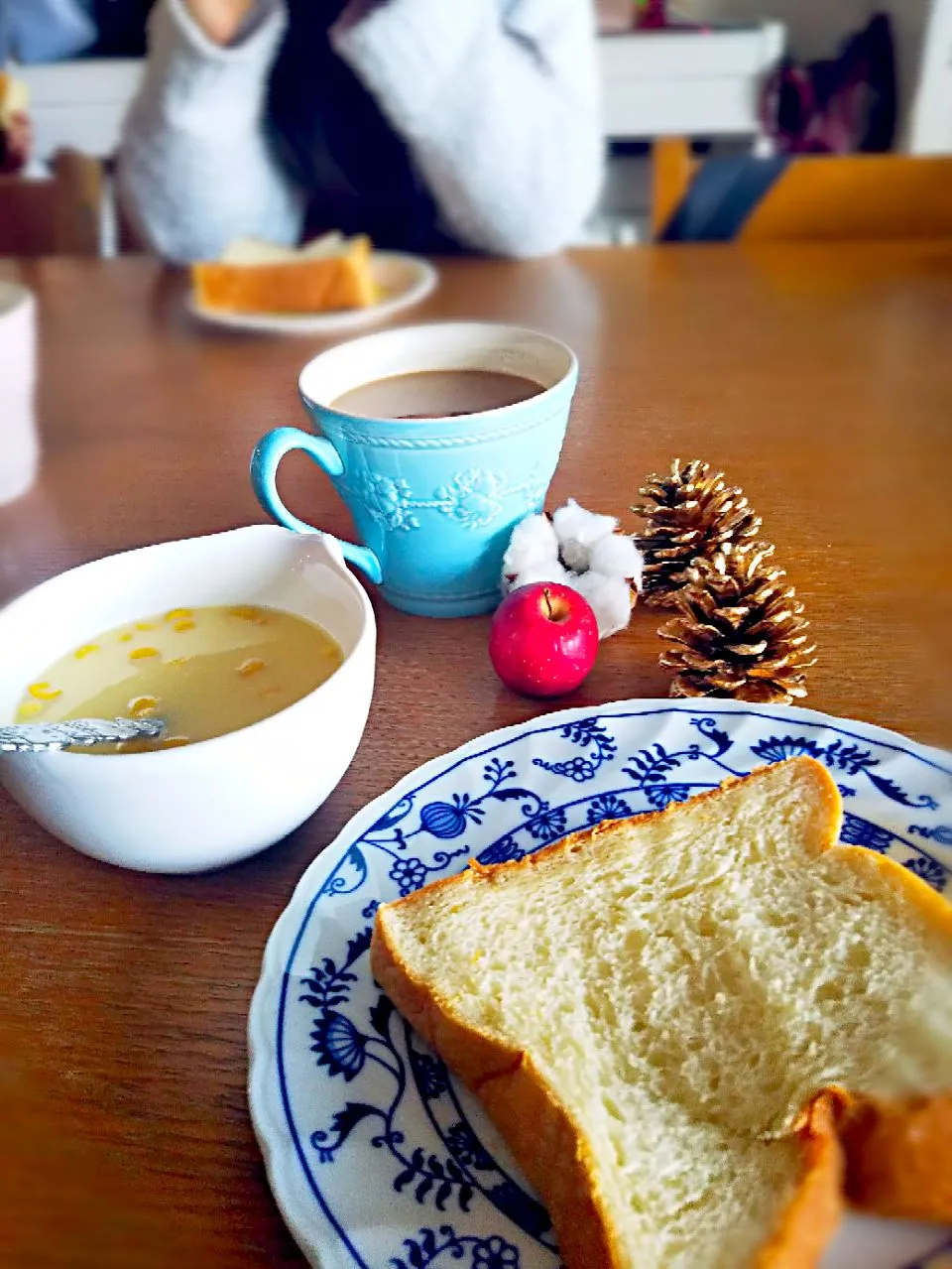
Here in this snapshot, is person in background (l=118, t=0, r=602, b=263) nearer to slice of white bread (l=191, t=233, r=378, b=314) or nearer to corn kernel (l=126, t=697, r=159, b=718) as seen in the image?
slice of white bread (l=191, t=233, r=378, b=314)

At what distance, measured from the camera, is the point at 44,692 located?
215 mm

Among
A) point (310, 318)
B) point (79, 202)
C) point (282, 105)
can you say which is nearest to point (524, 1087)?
point (310, 318)

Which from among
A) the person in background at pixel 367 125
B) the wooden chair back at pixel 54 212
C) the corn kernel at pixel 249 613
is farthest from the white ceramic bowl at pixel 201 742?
the wooden chair back at pixel 54 212

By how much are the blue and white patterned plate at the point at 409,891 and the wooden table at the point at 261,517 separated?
0.03 feet

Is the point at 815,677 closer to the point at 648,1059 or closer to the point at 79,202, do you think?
the point at 648,1059

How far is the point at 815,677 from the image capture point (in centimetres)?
27

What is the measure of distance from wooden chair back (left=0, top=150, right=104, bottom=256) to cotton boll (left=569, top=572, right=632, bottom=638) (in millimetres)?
645

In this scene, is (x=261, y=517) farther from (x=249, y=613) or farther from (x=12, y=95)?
(x=12, y=95)

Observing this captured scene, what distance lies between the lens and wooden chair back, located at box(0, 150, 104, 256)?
0.73 meters

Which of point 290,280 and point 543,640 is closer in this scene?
point 543,640

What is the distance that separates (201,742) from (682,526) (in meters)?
0.20

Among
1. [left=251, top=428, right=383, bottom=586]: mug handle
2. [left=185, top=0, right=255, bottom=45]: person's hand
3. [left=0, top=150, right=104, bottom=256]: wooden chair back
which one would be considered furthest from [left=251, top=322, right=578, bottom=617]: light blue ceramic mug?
[left=0, top=150, right=104, bottom=256]: wooden chair back

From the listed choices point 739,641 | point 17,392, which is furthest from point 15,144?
point 739,641

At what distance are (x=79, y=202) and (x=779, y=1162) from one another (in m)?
0.83
